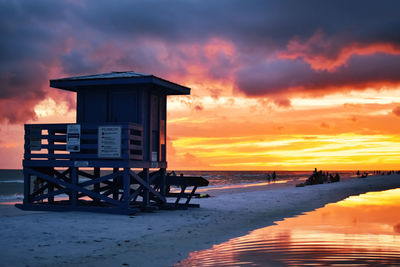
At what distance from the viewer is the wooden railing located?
17.5 m

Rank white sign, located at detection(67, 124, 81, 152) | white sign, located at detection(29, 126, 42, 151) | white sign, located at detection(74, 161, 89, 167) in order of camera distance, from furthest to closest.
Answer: white sign, located at detection(29, 126, 42, 151) < white sign, located at detection(67, 124, 81, 152) < white sign, located at detection(74, 161, 89, 167)

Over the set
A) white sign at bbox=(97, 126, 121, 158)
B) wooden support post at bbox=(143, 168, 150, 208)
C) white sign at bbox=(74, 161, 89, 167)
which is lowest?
wooden support post at bbox=(143, 168, 150, 208)

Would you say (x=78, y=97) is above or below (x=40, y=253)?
above

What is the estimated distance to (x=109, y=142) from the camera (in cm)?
1756

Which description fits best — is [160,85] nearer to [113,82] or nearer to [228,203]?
[113,82]

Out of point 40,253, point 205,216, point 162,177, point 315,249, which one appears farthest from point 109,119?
point 315,249

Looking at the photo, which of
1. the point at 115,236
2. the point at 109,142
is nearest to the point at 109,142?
the point at 109,142

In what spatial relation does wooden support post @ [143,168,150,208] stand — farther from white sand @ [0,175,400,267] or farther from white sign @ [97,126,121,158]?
white sign @ [97,126,121,158]

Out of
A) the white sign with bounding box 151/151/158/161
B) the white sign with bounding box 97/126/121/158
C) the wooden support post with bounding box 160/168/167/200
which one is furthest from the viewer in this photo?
the wooden support post with bounding box 160/168/167/200

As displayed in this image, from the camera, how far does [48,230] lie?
40.9 ft

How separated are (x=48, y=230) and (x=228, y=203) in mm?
12576

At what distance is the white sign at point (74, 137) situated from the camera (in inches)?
719

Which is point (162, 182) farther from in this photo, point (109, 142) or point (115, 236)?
point (115, 236)

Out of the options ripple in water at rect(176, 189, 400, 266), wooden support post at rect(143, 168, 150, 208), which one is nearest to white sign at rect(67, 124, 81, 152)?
wooden support post at rect(143, 168, 150, 208)
